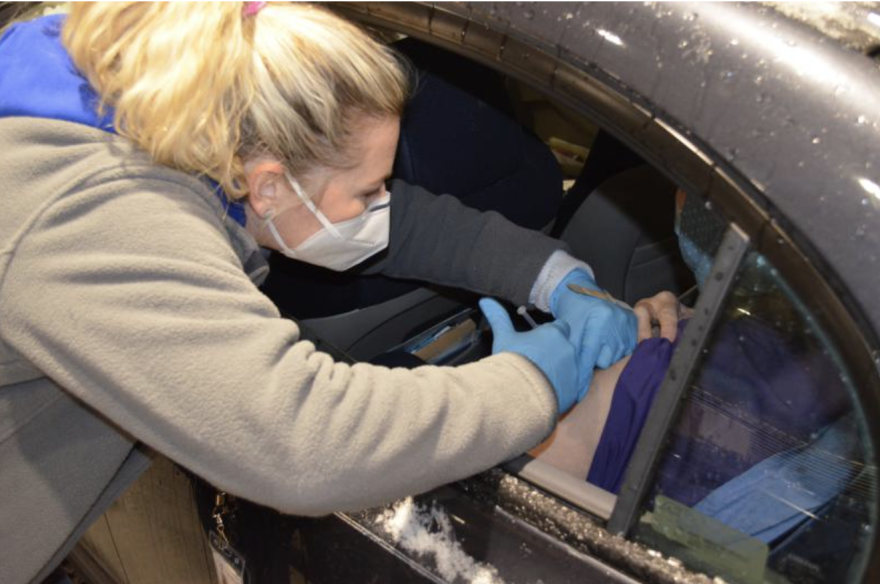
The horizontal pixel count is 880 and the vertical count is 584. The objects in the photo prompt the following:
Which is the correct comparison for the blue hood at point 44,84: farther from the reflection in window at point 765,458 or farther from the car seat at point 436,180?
the car seat at point 436,180

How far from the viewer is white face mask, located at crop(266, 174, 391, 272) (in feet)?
4.78

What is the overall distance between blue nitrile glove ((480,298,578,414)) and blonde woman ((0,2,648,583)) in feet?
0.62

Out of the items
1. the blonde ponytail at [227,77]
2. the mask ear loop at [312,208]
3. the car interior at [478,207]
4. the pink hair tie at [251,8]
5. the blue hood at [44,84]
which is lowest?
the car interior at [478,207]

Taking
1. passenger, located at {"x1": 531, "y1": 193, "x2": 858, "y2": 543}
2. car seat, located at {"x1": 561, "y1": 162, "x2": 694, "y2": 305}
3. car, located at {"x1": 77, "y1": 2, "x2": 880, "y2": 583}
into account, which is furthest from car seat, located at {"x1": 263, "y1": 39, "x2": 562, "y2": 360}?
passenger, located at {"x1": 531, "y1": 193, "x2": 858, "y2": 543}

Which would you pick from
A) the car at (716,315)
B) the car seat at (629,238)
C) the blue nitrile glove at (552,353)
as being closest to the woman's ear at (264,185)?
the car at (716,315)

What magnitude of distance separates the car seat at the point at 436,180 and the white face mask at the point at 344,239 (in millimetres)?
297

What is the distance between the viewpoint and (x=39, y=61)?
1.17 m

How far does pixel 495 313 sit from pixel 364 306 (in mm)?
613

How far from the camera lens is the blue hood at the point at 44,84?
1118mm

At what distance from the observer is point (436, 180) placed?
2088mm

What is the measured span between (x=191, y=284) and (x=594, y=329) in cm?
83

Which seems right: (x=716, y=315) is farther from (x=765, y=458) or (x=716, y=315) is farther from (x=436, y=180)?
(x=436, y=180)

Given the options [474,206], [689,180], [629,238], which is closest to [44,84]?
[689,180]

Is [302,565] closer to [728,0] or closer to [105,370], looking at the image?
[105,370]
